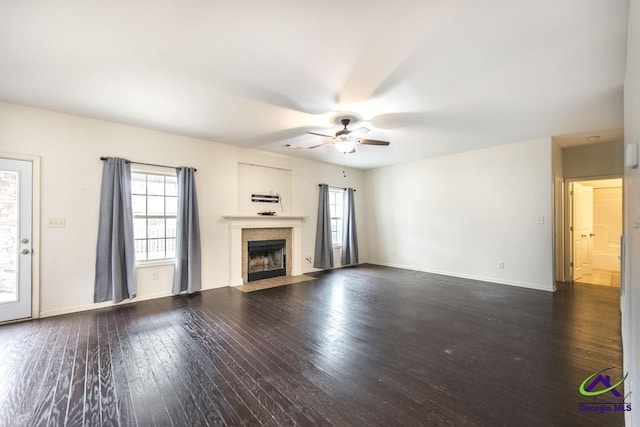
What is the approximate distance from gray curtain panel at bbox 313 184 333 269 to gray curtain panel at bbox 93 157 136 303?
3.73m

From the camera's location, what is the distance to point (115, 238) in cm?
388

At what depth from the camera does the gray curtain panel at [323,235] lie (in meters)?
6.58

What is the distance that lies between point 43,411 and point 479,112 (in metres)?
5.12

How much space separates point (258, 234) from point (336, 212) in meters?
2.48

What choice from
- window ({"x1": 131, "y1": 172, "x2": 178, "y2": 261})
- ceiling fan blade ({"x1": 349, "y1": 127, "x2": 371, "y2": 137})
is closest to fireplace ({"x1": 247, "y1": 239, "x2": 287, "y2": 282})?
window ({"x1": 131, "y1": 172, "x2": 178, "y2": 261})

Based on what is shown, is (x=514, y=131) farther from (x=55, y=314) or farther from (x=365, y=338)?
(x=55, y=314)

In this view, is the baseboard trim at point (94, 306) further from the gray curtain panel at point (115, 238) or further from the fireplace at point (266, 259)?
the fireplace at point (266, 259)

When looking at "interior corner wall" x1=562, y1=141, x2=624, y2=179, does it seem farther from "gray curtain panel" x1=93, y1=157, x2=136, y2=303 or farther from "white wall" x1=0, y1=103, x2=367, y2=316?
"gray curtain panel" x1=93, y1=157, x2=136, y2=303

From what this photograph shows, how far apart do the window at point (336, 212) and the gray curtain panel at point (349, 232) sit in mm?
130

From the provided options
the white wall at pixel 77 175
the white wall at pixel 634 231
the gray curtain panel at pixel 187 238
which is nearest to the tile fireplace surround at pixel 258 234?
the white wall at pixel 77 175

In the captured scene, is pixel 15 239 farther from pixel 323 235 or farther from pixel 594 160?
pixel 594 160

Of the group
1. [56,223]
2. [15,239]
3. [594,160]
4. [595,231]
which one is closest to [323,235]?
[56,223]

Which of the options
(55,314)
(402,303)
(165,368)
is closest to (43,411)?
(165,368)

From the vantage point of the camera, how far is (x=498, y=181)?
532 cm
